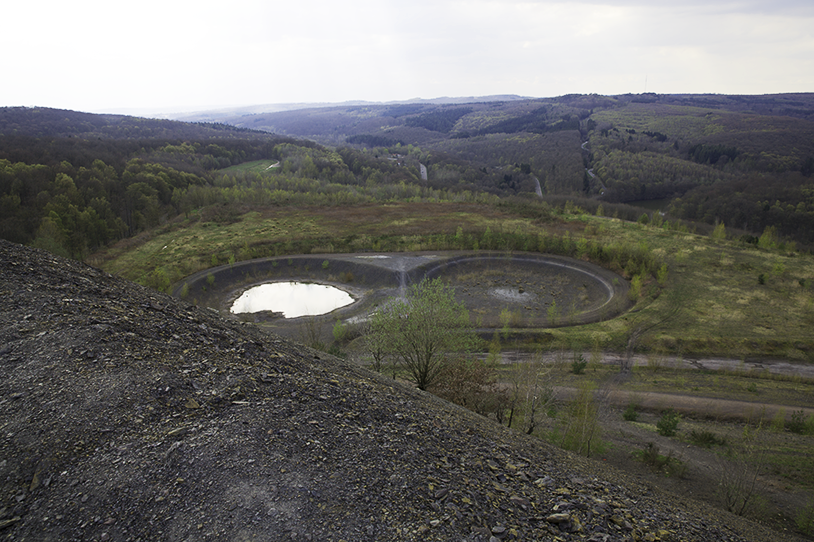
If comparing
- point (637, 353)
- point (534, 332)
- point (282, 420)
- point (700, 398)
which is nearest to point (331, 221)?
point (534, 332)

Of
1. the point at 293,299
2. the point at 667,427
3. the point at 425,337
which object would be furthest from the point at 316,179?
the point at 667,427

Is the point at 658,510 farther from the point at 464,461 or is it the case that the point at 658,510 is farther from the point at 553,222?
the point at 553,222

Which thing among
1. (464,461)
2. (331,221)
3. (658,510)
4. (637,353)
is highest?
(464,461)

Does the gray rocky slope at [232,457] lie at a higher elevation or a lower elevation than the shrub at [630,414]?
higher

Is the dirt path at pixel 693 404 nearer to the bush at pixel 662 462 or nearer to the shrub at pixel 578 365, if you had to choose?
the shrub at pixel 578 365

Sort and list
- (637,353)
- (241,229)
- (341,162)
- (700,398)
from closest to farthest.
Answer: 1. (700,398)
2. (637,353)
3. (241,229)
4. (341,162)

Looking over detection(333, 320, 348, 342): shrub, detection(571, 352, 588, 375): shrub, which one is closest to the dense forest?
detection(333, 320, 348, 342): shrub

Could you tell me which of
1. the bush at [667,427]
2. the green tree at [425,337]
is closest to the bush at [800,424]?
the bush at [667,427]
